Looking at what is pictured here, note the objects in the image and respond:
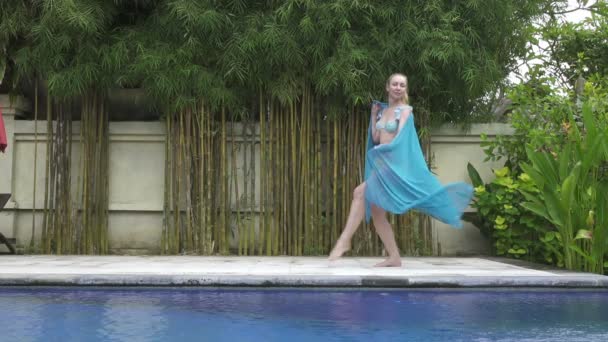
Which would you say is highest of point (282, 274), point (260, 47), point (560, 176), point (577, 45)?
point (577, 45)

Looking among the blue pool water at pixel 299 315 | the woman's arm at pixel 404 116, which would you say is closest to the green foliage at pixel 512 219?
the woman's arm at pixel 404 116

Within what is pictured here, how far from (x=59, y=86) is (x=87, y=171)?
901 mm

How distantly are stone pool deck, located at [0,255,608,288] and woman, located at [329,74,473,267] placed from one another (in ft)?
1.32

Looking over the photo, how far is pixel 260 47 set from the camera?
6711mm

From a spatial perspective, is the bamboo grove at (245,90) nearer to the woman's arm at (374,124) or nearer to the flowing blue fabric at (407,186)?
the woman's arm at (374,124)

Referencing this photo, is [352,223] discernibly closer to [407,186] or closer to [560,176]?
[407,186]

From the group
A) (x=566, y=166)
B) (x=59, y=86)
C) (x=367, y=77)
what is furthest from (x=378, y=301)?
(x=59, y=86)

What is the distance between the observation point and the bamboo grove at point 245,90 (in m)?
6.71

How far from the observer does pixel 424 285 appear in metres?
4.67

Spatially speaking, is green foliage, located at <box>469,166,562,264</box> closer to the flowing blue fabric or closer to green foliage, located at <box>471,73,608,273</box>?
green foliage, located at <box>471,73,608,273</box>

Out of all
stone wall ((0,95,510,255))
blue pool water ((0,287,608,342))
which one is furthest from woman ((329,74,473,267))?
stone wall ((0,95,510,255))

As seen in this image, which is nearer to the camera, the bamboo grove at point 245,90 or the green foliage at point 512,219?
the green foliage at point 512,219

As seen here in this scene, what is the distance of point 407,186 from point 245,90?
2.24m

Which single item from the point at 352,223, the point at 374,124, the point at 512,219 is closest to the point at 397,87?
the point at 374,124
